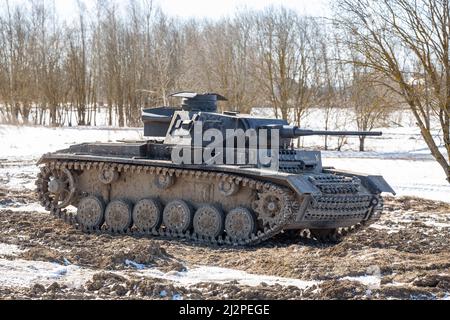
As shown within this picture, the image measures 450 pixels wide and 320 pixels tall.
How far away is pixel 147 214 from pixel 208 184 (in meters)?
1.21

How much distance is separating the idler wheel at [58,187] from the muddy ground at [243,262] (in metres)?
0.38

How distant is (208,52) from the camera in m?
42.6

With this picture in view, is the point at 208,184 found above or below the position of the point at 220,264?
above

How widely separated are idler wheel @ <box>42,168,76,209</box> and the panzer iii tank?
0.02 metres

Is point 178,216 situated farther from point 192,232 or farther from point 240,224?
point 240,224

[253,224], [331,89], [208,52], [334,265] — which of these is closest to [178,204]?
[253,224]

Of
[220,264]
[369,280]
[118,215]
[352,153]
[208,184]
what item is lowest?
[220,264]

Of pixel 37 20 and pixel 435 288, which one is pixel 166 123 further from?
pixel 37 20

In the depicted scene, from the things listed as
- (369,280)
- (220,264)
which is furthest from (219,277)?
(369,280)

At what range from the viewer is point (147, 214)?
1367cm

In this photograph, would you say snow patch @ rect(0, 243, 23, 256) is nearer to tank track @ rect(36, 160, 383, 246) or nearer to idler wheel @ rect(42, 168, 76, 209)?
tank track @ rect(36, 160, 383, 246)

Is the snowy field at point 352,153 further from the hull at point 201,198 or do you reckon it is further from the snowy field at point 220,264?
the hull at point 201,198

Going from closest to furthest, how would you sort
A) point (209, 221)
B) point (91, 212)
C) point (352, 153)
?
point (209, 221) < point (91, 212) < point (352, 153)

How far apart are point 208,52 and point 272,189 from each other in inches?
1223
